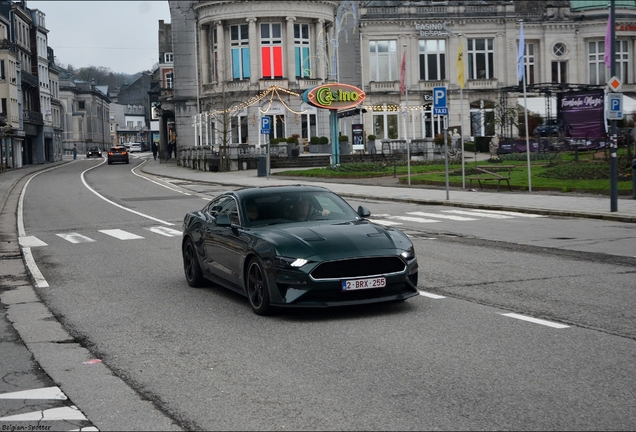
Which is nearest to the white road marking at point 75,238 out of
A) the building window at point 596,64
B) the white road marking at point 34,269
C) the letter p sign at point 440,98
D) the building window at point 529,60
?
the white road marking at point 34,269

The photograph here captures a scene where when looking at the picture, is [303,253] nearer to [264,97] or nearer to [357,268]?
[357,268]

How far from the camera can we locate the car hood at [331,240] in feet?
31.4

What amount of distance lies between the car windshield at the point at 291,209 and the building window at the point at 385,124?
6486 centimetres

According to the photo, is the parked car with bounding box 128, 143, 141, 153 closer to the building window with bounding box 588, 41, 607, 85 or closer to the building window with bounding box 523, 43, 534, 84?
the building window with bounding box 523, 43, 534, 84

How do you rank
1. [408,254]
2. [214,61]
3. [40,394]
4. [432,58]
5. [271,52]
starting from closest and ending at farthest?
1. [40,394]
2. [408,254]
3. [271,52]
4. [214,61]
5. [432,58]

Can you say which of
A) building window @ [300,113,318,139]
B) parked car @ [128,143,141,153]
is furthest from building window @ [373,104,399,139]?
parked car @ [128,143,141,153]

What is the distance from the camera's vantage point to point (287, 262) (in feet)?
31.2

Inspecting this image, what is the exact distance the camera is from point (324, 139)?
215 feet

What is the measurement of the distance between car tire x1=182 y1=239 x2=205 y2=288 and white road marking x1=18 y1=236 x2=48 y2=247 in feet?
25.2

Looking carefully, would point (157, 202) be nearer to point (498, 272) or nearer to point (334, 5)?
point (498, 272)

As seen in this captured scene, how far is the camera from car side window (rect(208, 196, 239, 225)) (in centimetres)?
1123

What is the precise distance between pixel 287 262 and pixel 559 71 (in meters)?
73.2

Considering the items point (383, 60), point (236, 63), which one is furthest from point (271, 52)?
point (383, 60)

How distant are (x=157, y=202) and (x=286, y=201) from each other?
22479 millimetres
